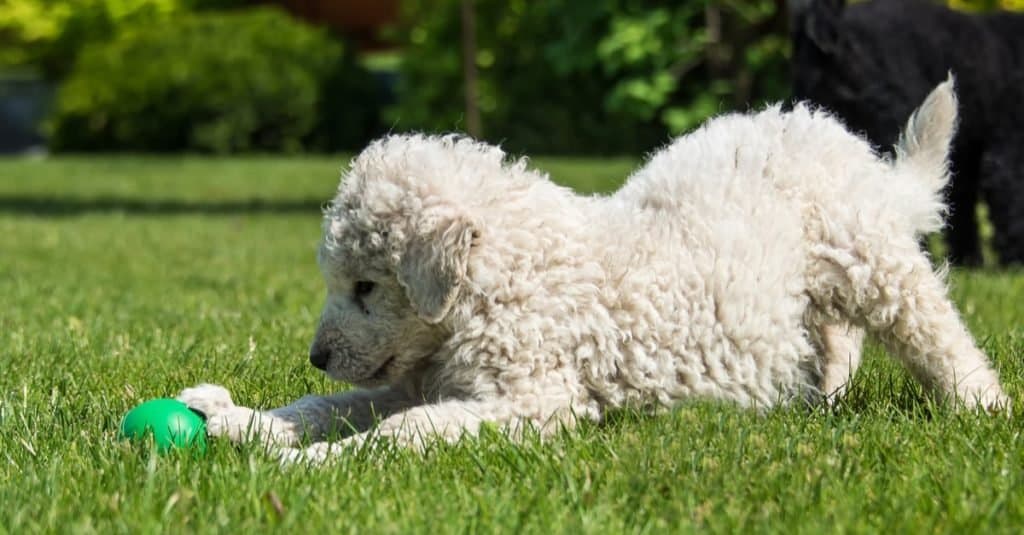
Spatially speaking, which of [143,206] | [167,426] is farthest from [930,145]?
[143,206]

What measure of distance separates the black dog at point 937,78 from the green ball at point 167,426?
4652mm

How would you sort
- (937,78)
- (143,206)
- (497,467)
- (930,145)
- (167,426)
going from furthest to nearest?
(143,206)
(937,78)
(930,145)
(167,426)
(497,467)

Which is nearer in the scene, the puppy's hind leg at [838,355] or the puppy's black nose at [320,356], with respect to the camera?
the puppy's black nose at [320,356]

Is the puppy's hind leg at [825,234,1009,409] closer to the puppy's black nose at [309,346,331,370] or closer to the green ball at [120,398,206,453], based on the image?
the puppy's black nose at [309,346,331,370]

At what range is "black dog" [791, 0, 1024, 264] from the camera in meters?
7.33

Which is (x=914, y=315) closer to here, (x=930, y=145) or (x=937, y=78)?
(x=930, y=145)

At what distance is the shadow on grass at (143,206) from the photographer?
14.1 m

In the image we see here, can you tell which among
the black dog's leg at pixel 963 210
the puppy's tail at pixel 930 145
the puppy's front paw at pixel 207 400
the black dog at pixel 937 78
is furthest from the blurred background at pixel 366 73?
the puppy's front paw at pixel 207 400

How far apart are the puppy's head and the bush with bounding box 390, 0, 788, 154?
11.2 metres

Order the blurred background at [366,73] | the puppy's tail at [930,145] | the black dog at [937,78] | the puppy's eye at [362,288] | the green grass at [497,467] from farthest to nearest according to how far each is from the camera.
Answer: the blurred background at [366,73] < the black dog at [937,78] < the puppy's tail at [930,145] < the puppy's eye at [362,288] < the green grass at [497,467]

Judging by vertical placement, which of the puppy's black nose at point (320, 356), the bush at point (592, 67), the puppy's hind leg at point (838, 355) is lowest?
the bush at point (592, 67)

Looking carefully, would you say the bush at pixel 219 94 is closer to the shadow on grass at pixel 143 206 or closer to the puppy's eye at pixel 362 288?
the shadow on grass at pixel 143 206

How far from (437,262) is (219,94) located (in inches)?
752

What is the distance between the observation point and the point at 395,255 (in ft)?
11.9
